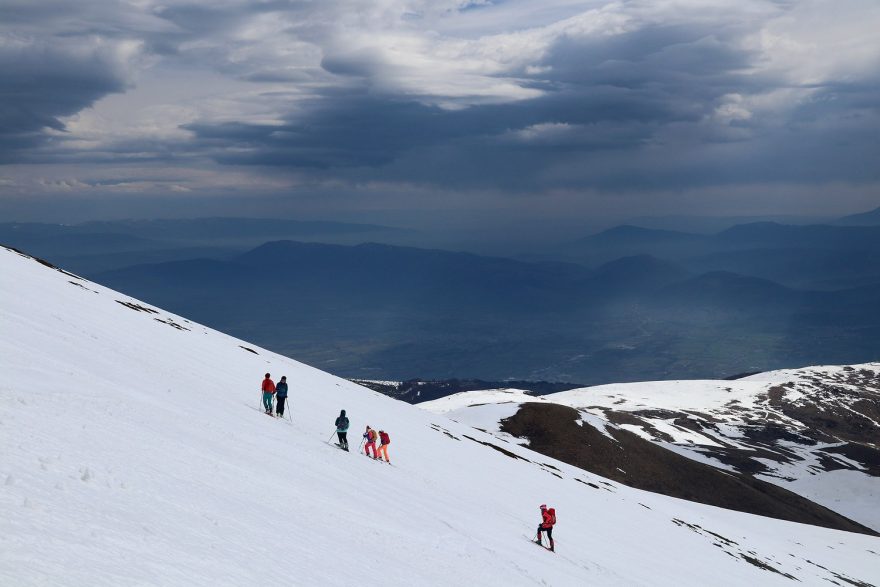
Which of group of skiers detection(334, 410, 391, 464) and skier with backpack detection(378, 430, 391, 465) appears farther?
skier with backpack detection(378, 430, 391, 465)

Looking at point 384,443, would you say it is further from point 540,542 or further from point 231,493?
point 231,493

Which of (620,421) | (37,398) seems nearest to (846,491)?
(620,421)

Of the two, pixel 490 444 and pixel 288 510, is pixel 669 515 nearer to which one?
pixel 490 444

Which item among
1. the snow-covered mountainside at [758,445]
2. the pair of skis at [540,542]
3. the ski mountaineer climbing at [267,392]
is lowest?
the snow-covered mountainside at [758,445]

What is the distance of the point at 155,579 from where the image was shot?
10.6m

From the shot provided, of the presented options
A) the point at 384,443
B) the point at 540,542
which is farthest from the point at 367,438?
the point at 540,542

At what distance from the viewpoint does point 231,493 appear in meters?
17.2

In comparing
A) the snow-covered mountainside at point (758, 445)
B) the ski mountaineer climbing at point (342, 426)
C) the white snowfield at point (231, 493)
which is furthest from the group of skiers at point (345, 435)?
the snow-covered mountainside at point (758, 445)

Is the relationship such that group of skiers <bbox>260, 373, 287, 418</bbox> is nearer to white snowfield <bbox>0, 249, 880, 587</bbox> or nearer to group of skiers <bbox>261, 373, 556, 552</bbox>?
group of skiers <bbox>261, 373, 556, 552</bbox>

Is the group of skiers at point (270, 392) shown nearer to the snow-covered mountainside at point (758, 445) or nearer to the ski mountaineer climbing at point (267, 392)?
the ski mountaineer climbing at point (267, 392)

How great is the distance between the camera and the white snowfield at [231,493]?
11953 millimetres

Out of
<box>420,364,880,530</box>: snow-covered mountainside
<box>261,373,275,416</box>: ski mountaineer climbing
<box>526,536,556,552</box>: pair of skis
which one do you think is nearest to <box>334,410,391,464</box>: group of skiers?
<box>261,373,275,416</box>: ski mountaineer climbing

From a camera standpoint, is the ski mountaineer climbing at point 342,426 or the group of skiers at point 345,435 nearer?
the group of skiers at point 345,435

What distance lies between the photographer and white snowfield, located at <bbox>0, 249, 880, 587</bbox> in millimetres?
11953
